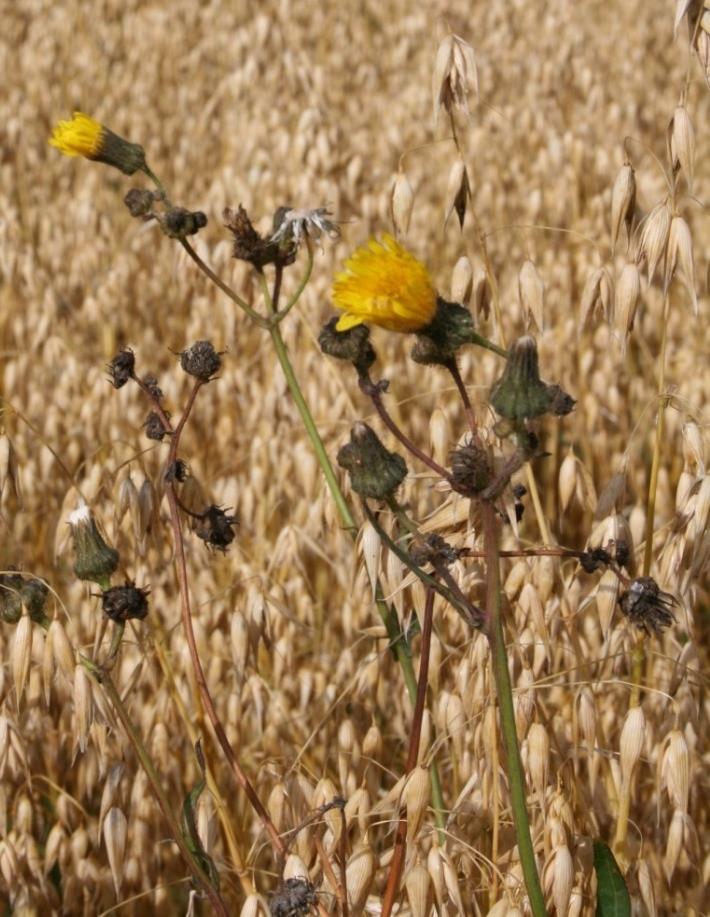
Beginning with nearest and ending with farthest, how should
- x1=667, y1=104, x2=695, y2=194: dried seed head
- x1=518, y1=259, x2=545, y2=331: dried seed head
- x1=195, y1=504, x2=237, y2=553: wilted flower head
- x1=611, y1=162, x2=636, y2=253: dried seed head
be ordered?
x1=195, y1=504, x2=237, y2=553: wilted flower head < x1=667, y1=104, x2=695, y2=194: dried seed head < x1=611, y1=162, x2=636, y2=253: dried seed head < x1=518, y1=259, x2=545, y2=331: dried seed head

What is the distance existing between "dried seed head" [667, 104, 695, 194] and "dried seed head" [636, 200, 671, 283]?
0.05 metres

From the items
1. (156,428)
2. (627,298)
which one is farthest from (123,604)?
(627,298)

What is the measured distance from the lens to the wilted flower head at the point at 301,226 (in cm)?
145

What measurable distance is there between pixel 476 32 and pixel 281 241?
557cm

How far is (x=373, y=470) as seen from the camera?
117 cm

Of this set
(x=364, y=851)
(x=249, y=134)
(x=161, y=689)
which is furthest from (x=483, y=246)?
(x=249, y=134)

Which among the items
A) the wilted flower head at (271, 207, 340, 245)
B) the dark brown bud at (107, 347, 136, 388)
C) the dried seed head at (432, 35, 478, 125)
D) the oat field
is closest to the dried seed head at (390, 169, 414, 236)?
the oat field

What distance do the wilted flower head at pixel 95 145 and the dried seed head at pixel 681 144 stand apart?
26.1 inches

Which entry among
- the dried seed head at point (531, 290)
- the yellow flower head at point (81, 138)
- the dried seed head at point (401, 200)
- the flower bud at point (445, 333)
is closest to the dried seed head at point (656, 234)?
the dried seed head at point (531, 290)

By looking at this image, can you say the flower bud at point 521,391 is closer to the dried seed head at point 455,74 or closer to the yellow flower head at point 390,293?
the yellow flower head at point 390,293

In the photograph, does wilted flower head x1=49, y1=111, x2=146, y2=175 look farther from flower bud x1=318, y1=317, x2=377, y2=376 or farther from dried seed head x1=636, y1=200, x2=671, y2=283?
dried seed head x1=636, y1=200, x2=671, y2=283

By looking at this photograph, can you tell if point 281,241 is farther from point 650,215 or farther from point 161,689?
point 161,689

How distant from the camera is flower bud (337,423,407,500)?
3.83 feet

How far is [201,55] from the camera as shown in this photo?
605 centimetres
